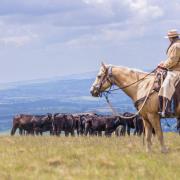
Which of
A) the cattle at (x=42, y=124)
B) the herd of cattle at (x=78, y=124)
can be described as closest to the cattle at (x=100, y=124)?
the herd of cattle at (x=78, y=124)

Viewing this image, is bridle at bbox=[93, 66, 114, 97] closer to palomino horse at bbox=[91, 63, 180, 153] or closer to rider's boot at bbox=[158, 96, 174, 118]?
palomino horse at bbox=[91, 63, 180, 153]

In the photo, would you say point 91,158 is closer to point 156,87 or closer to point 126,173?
point 126,173

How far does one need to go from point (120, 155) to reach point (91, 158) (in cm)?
114

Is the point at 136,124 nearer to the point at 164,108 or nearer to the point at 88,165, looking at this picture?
the point at 164,108

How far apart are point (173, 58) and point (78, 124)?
28.1 metres

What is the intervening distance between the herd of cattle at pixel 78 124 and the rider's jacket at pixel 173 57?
74.4 ft

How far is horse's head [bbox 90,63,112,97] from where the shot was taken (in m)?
19.3

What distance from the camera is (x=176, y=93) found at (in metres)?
18.4

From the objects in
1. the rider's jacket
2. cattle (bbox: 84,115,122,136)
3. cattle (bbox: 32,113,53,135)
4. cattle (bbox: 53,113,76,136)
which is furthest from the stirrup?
cattle (bbox: 32,113,53,135)

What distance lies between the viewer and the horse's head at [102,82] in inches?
761

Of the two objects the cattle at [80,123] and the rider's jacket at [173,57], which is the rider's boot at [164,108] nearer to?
the rider's jacket at [173,57]

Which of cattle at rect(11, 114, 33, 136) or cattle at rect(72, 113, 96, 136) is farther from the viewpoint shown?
cattle at rect(11, 114, 33, 136)

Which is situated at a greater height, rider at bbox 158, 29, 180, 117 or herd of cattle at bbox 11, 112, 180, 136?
rider at bbox 158, 29, 180, 117

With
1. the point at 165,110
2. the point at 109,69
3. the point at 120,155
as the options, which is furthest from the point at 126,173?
the point at 109,69
